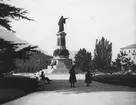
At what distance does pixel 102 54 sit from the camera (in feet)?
209

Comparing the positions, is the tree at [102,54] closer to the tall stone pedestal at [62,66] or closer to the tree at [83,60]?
the tree at [83,60]

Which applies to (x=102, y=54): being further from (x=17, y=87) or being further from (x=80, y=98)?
(x=80, y=98)

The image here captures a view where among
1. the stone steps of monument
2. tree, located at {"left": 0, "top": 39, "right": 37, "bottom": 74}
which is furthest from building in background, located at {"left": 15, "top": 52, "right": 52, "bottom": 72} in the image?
tree, located at {"left": 0, "top": 39, "right": 37, "bottom": 74}

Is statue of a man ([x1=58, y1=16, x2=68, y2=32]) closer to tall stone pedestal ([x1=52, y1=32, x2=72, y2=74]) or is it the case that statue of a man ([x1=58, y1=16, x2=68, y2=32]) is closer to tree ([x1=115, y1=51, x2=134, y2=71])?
tall stone pedestal ([x1=52, y1=32, x2=72, y2=74])

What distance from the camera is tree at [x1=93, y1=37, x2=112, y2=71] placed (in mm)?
61594

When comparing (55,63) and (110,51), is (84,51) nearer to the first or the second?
(110,51)

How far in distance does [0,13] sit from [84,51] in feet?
205

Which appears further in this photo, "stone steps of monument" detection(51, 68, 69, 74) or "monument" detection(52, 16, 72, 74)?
"monument" detection(52, 16, 72, 74)

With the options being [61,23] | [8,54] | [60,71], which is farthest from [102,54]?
[8,54]

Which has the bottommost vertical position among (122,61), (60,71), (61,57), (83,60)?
(60,71)

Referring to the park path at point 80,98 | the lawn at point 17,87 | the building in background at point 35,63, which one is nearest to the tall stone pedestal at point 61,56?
the lawn at point 17,87

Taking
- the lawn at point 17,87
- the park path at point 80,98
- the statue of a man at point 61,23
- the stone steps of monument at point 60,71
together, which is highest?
the statue of a man at point 61,23

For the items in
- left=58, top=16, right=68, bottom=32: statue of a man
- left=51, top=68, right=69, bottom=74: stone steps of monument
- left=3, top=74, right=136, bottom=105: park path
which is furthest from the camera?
left=58, top=16, right=68, bottom=32: statue of a man

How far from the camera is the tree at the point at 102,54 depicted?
61594mm
